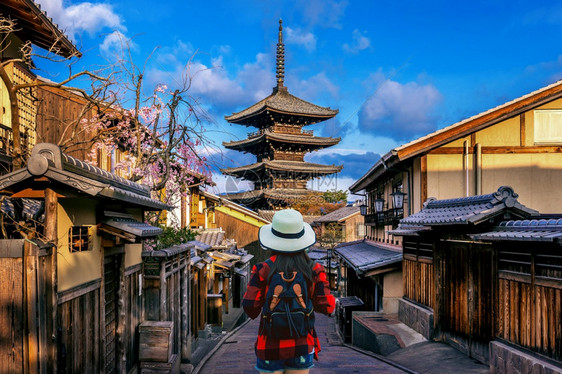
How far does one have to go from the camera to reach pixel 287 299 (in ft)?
14.5

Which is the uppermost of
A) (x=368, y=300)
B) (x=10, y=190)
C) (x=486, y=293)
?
(x=10, y=190)

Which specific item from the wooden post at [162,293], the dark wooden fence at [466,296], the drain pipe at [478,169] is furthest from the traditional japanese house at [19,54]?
the drain pipe at [478,169]

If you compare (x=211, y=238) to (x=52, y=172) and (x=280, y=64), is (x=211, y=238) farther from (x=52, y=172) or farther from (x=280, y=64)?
(x=280, y=64)

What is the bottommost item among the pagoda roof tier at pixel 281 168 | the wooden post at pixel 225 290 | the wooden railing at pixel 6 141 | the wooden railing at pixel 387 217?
the wooden post at pixel 225 290

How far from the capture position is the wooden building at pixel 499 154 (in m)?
13.8

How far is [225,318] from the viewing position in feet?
66.8

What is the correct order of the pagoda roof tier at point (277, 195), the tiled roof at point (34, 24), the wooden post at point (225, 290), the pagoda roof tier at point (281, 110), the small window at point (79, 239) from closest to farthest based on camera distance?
1. the small window at point (79, 239)
2. the tiled roof at point (34, 24)
3. the wooden post at point (225, 290)
4. the pagoda roof tier at point (277, 195)
5. the pagoda roof tier at point (281, 110)

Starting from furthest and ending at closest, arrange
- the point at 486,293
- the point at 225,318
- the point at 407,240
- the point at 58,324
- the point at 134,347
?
1. the point at 225,318
2. the point at 407,240
3. the point at 486,293
4. the point at 134,347
5. the point at 58,324

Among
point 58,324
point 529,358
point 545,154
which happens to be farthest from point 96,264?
point 545,154

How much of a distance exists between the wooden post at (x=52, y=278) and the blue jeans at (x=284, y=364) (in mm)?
1941

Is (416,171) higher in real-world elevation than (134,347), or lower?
higher

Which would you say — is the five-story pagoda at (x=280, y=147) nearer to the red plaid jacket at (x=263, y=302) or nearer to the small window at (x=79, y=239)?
the small window at (x=79, y=239)

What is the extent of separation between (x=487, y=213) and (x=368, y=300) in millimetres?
11081

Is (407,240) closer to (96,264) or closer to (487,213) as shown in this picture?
(487,213)
